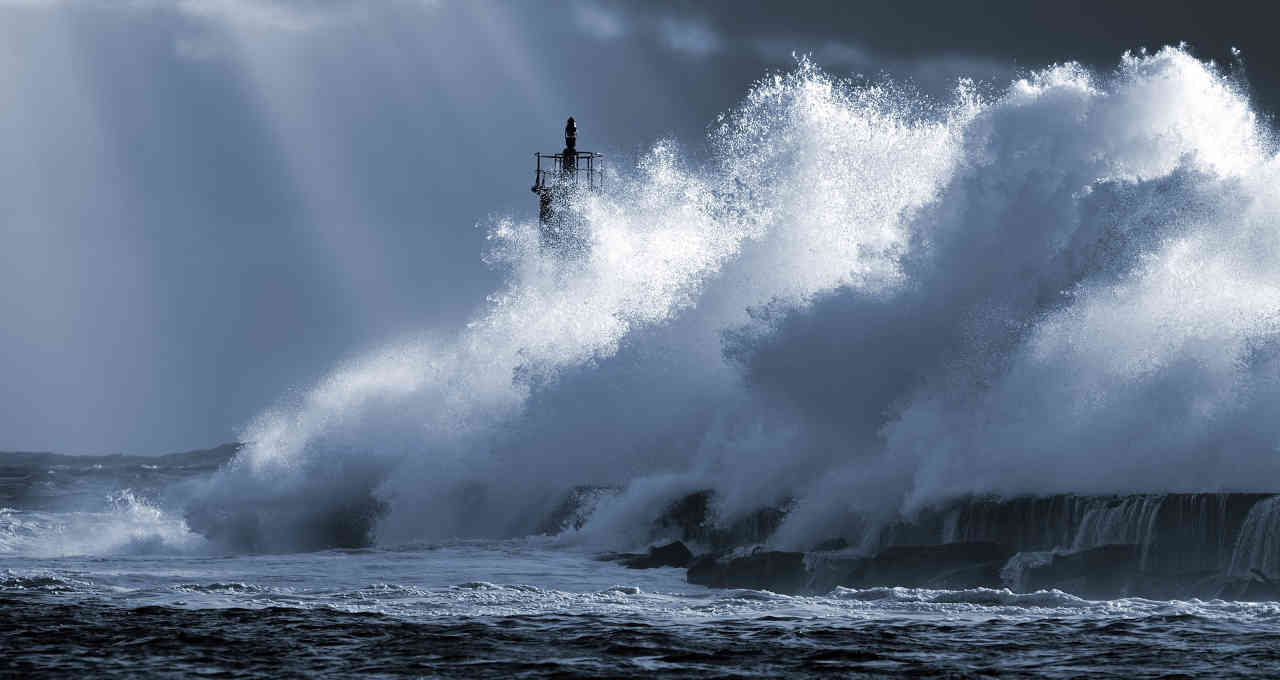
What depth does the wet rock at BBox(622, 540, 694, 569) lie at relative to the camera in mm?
17328

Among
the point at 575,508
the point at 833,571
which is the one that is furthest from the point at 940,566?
the point at 575,508

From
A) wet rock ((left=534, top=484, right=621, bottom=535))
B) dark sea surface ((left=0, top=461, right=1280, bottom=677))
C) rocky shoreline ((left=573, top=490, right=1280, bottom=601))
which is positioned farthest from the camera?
wet rock ((left=534, top=484, right=621, bottom=535))

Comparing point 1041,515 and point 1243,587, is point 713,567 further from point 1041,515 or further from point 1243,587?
point 1243,587

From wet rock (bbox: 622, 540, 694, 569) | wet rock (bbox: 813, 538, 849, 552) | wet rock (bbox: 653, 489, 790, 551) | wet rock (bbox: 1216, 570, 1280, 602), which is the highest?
wet rock (bbox: 653, 489, 790, 551)

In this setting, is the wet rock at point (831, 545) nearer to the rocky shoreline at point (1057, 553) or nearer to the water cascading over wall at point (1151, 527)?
the rocky shoreline at point (1057, 553)

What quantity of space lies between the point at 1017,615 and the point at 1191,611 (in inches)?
48.6

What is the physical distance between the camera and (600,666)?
32.9 feet

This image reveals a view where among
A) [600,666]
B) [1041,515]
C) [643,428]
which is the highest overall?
[643,428]

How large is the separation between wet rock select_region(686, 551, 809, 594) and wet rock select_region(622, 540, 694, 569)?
127 centimetres

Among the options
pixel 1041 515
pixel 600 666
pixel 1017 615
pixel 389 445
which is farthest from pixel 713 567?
pixel 389 445

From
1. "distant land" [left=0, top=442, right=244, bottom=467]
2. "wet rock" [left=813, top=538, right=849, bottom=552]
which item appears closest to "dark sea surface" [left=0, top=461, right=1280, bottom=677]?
"wet rock" [left=813, top=538, right=849, bottom=552]

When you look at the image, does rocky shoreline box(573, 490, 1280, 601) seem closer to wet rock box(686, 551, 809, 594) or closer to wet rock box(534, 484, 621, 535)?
wet rock box(686, 551, 809, 594)

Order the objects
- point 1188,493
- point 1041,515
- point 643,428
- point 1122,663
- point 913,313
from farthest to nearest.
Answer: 1. point 643,428
2. point 913,313
3. point 1041,515
4. point 1188,493
5. point 1122,663

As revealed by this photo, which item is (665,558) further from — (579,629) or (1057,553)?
(579,629)
